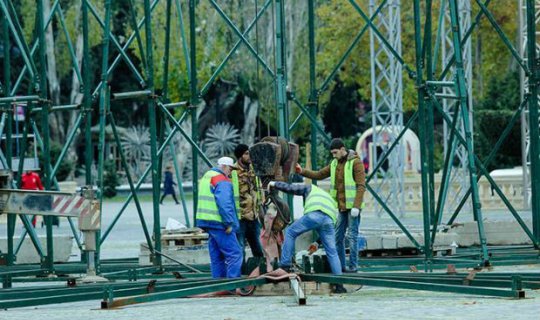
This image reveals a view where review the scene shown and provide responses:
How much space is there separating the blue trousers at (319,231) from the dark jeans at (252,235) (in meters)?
0.98

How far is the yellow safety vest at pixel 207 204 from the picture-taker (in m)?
18.3

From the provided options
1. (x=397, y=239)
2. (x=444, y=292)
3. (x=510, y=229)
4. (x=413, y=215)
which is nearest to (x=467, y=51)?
(x=413, y=215)

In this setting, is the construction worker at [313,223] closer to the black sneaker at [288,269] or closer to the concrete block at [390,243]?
the black sneaker at [288,269]

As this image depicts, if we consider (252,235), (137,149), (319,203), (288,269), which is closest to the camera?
(288,269)

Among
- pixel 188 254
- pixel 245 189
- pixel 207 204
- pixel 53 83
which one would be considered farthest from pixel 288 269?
pixel 53 83

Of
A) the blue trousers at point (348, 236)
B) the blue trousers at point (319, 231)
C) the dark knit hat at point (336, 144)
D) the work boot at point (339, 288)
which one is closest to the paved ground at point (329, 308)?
the work boot at point (339, 288)

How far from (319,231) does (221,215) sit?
1125 millimetres

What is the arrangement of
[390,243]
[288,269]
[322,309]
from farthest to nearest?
1. [390,243]
2. [288,269]
3. [322,309]

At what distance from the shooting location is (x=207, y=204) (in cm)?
1839

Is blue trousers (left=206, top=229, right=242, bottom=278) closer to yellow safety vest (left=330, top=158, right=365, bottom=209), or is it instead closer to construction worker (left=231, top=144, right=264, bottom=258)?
construction worker (left=231, top=144, right=264, bottom=258)

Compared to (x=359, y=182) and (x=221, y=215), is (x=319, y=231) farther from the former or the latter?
(x=359, y=182)

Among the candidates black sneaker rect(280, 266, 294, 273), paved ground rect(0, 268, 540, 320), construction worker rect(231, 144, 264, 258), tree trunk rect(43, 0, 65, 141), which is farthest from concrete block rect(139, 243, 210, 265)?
tree trunk rect(43, 0, 65, 141)

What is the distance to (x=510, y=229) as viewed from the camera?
26281 mm

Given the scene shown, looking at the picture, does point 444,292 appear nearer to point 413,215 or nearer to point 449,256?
point 449,256
